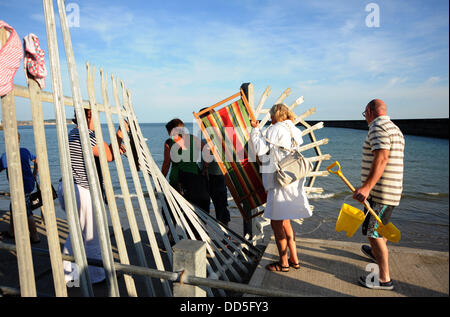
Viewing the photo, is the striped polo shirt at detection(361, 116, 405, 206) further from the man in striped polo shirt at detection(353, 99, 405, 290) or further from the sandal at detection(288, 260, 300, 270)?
the sandal at detection(288, 260, 300, 270)

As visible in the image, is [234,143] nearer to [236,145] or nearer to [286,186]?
[236,145]

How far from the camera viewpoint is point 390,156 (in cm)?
243

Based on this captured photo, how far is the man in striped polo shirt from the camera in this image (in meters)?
2.38

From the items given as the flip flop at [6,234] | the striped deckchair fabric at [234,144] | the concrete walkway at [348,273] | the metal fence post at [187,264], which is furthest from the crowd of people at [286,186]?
the flip flop at [6,234]

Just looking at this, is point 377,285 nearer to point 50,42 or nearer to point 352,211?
point 352,211

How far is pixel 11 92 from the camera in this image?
171cm

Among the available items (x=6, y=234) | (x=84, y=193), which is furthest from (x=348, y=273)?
(x=6, y=234)

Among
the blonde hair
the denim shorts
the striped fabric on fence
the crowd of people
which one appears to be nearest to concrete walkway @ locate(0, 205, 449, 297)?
the crowd of people

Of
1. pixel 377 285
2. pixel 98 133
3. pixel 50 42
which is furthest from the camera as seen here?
pixel 377 285

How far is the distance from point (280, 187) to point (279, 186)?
1cm

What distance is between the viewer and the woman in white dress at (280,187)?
287cm
